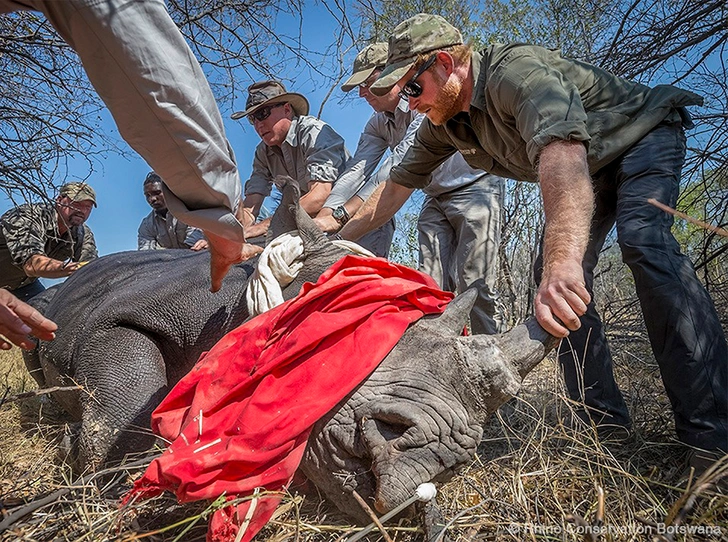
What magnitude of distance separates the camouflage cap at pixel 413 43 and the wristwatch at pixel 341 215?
1246 mm

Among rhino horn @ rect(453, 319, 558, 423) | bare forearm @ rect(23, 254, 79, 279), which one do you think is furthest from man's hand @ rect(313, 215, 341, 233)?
bare forearm @ rect(23, 254, 79, 279)

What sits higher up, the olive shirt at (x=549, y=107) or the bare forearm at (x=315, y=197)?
the bare forearm at (x=315, y=197)

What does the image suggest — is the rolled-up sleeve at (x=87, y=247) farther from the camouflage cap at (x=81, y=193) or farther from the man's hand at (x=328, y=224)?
the man's hand at (x=328, y=224)

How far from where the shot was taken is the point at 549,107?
2469mm

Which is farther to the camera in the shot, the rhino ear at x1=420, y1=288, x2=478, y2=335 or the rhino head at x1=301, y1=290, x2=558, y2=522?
the rhino ear at x1=420, y1=288, x2=478, y2=335

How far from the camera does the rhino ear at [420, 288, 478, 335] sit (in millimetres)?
2256

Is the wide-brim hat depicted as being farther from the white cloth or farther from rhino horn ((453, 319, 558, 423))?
rhino horn ((453, 319, 558, 423))

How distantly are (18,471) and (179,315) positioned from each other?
3.73ft

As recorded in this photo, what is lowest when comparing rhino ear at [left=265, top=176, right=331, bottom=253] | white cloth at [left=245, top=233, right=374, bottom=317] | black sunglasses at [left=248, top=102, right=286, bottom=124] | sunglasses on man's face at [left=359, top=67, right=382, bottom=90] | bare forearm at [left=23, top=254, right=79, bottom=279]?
white cloth at [left=245, top=233, right=374, bottom=317]

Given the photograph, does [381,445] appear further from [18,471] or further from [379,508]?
[18,471]

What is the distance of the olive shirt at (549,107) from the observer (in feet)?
8.13

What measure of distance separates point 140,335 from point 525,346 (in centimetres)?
217

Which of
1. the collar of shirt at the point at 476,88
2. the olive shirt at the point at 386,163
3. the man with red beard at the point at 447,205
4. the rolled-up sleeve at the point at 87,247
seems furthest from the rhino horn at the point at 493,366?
the rolled-up sleeve at the point at 87,247

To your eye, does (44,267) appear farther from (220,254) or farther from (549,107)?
(549,107)
